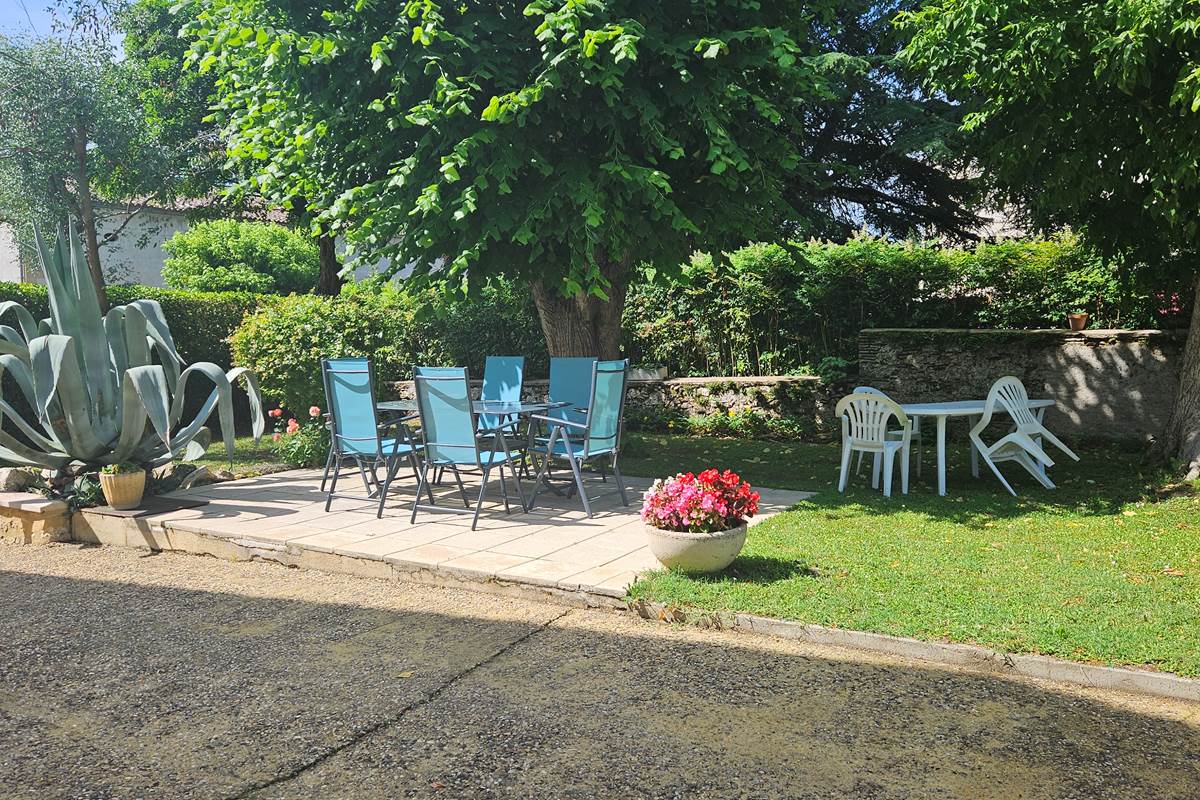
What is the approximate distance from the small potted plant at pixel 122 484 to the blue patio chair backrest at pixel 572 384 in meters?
3.54

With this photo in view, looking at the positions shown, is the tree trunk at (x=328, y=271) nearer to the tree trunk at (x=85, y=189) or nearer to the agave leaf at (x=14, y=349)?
the tree trunk at (x=85, y=189)

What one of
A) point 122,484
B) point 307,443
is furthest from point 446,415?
point 307,443

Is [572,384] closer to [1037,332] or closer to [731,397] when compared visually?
[731,397]

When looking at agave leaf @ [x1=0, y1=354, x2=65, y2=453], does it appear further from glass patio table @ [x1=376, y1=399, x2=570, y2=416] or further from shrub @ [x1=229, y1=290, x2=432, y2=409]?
shrub @ [x1=229, y1=290, x2=432, y2=409]

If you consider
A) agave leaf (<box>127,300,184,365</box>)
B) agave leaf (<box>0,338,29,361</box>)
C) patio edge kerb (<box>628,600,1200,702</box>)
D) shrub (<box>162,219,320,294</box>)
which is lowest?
patio edge kerb (<box>628,600,1200,702</box>)

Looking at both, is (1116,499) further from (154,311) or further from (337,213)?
(154,311)

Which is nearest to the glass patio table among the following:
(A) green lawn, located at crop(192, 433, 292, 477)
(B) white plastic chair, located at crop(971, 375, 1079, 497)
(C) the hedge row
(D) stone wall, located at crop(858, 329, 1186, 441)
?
(A) green lawn, located at crop(192, 433, 292, 477)

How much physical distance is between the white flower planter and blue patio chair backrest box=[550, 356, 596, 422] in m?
3.23

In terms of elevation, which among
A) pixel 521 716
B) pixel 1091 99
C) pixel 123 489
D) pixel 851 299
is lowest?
pixel 521 716

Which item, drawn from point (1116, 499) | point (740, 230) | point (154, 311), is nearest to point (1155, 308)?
point (1116, 499)

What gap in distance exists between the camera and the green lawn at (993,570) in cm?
390

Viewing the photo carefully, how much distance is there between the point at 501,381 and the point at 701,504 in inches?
152

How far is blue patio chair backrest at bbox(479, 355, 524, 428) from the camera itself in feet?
26.5

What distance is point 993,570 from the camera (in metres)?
4.91
